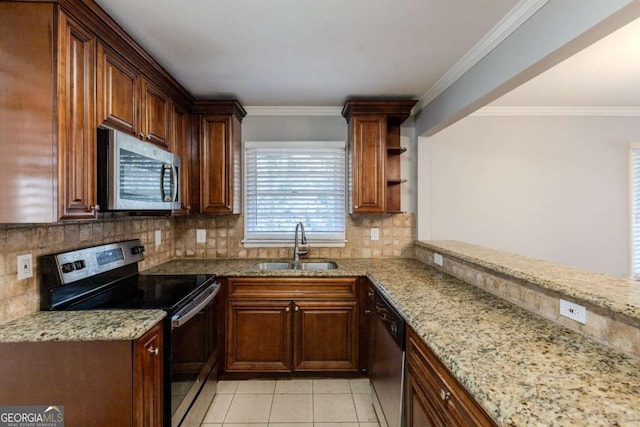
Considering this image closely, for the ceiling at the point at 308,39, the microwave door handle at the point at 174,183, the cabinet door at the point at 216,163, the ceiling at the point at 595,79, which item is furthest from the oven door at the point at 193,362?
the ceiling at the point at 595,79

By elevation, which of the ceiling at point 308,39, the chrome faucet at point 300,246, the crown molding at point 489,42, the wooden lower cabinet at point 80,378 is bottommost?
the wooden lower cabinet at point 80,378

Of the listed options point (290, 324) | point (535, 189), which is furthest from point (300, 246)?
point (535, 189)

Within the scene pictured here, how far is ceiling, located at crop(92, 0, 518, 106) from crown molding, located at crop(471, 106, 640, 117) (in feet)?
3.12

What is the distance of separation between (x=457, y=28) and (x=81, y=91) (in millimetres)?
1908

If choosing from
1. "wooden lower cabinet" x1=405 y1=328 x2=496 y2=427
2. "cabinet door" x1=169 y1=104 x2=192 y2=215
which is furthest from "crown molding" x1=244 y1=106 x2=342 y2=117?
"wooden lower cabinet" x1=405 y1=328 x2=496 y2=427

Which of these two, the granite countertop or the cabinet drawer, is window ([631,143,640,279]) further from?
the cabinet drawer

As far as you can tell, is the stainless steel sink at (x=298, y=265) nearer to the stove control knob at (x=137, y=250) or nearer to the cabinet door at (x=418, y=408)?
the stove control knob at (x=137, y=250)

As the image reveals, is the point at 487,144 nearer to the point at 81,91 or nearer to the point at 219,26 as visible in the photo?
the point at 219,26

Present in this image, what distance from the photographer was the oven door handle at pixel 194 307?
1.64 m

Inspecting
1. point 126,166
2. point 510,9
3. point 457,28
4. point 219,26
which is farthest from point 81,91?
point 510,9

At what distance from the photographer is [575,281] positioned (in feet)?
4.48

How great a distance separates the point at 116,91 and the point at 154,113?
427 mm

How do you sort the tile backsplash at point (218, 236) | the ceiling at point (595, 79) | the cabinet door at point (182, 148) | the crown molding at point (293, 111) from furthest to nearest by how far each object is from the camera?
the crown molding at point (293, 111) < the cabinet door at point (182, 148) < the tile backsplash at point (218, 236) < the ceiling at point (595, 79)

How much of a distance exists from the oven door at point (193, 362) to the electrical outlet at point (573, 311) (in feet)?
5.95
